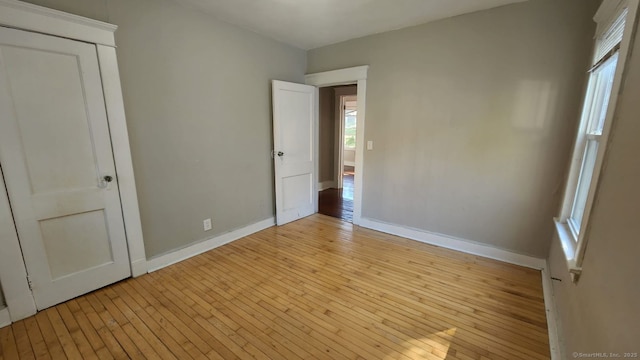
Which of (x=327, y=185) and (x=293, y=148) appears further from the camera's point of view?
(x=327, y=185)

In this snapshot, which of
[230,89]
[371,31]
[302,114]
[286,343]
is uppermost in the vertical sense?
[371,31]

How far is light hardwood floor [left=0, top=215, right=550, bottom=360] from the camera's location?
1.62 meters

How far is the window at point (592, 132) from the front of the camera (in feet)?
4.53

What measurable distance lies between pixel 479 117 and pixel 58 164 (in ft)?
12.0

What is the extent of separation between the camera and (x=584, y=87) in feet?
6.93

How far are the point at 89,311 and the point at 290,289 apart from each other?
4.93ft

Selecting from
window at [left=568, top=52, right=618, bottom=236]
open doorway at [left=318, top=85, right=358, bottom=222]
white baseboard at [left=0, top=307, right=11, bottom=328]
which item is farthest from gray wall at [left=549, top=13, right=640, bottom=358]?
open doorway at [left=318, top=85, right=358, bottom=222]

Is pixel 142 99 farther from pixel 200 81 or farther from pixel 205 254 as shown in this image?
pixel 205 254

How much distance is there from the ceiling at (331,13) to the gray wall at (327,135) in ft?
8.15

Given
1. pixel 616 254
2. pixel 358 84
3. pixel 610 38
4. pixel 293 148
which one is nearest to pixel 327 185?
pixel 293 148

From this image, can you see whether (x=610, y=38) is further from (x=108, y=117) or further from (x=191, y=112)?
(x=108, y=117)

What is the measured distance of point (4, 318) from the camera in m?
1.77

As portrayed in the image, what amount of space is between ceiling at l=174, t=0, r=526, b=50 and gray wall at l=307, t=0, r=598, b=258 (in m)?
0.18

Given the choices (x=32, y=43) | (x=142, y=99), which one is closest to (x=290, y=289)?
(x=142, y=99)
